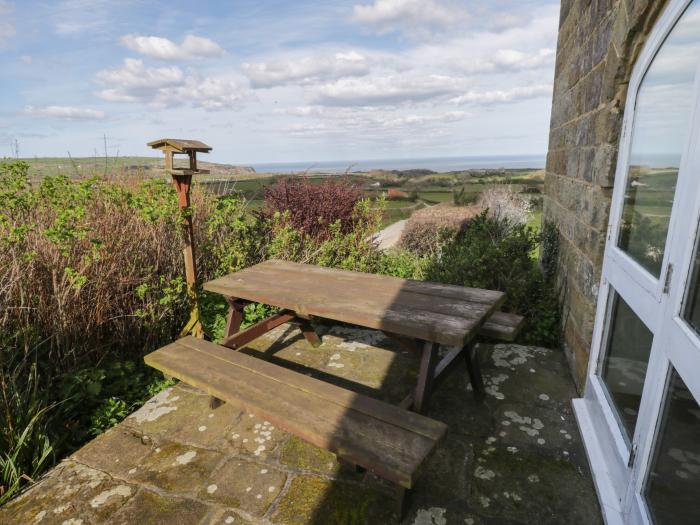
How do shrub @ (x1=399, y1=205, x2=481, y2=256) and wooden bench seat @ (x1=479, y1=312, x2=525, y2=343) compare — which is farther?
shrub @ (x1=399, y1=205, x2=481, y2=256)

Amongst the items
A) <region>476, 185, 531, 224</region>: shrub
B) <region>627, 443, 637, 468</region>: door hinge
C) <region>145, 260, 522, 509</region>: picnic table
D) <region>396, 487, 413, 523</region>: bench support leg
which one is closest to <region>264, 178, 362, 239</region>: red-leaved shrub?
<region>145, 260, 522, 509</region>: picnic table

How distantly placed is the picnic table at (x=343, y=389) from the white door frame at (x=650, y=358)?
1.95 ft

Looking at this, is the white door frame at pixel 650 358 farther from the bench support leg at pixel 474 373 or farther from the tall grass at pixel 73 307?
the tall grass at pixel 73 307

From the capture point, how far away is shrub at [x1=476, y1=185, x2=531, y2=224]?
8863 mm

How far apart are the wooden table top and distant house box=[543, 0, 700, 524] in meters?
0.70

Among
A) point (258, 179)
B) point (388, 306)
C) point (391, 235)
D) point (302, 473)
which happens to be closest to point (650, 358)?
point (388, 306)

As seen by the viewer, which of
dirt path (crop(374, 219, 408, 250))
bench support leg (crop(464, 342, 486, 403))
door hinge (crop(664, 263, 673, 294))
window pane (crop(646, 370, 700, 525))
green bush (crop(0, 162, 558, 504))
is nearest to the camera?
window pane (crop(646, 370, 700, 525))

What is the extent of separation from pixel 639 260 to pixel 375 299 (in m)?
1.41

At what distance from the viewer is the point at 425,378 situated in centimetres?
223

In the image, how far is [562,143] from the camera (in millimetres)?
3893

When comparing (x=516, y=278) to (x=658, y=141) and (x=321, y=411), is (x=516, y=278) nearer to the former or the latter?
(x=658, y=141)

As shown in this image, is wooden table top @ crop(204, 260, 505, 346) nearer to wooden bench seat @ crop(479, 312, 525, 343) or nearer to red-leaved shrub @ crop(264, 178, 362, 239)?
wooden bench seat @ crop(479, 312, 525, 343)

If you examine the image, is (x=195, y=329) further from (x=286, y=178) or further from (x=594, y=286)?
(x=286, y=178)

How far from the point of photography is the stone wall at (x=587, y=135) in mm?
2234
